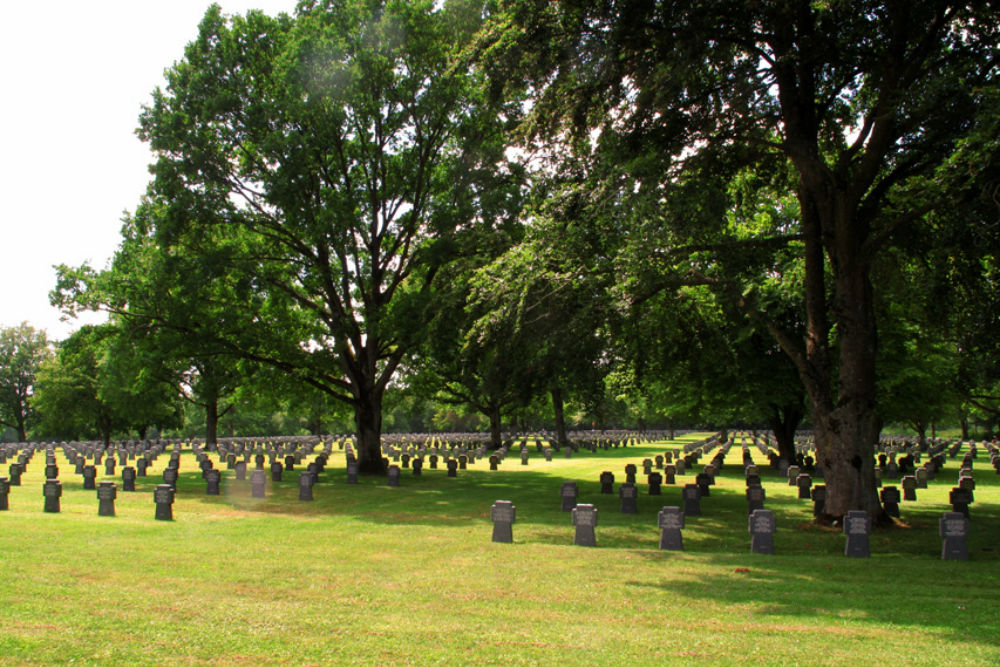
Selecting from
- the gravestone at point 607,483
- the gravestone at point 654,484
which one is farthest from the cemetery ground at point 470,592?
the gravestone at point 607,483

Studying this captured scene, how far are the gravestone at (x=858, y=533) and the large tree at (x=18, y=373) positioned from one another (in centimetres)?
8474

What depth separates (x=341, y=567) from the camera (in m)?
10.5

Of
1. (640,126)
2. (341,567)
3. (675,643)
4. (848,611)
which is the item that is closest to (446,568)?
(341,567)

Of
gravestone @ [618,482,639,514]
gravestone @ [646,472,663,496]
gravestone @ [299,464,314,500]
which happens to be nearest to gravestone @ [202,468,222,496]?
gravestone @ [299,464,314,500]

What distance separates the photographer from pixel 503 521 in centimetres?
1353

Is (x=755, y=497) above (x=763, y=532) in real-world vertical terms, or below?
below

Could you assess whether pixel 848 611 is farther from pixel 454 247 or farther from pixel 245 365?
pixel 245 365

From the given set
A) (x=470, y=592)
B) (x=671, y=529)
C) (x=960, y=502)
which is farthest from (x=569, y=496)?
(x=470, y=592)

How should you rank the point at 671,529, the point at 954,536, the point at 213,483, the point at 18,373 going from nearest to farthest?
the point at 954,536 → the point at 671,529 → the point at 213,483 → the point at 18,373

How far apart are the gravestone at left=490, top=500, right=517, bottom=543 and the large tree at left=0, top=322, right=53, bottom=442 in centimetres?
7991

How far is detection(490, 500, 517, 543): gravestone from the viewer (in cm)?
1346

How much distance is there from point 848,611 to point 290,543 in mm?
9155

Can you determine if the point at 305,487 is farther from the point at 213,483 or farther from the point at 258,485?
the point at 213,483

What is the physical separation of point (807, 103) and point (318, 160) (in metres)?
16.8
